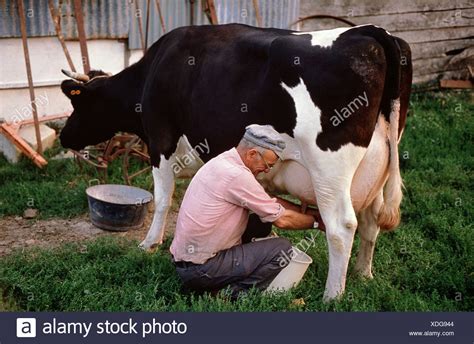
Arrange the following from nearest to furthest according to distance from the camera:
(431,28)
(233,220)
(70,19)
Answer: (233,220) → (70,19) → (431,28)

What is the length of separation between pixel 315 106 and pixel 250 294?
1419 mm

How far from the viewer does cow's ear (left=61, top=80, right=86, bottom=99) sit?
6.99 metres

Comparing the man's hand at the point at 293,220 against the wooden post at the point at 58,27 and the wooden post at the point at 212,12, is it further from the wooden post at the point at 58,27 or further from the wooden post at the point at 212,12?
the wooden post at the point at 212,12

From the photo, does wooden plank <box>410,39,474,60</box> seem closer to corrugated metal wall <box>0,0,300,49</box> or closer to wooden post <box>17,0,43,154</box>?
corrugated metal wall <box>0,0,300,49</box>

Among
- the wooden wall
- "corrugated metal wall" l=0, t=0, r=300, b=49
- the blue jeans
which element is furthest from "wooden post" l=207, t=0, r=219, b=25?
the blue jeans

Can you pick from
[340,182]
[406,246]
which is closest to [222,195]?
[340,182]

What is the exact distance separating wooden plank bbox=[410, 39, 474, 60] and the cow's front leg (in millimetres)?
6731

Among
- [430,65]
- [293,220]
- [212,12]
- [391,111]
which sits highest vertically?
[212,12]

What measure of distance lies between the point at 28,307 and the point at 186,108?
209 centimetres

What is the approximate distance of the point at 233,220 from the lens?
4953 millimetres

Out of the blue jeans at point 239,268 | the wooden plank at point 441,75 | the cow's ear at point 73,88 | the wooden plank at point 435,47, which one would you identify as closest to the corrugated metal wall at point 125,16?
the cow's ear at point 73,88

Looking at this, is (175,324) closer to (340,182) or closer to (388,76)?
(340,182)

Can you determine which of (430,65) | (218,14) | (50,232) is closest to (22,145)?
(50,232)

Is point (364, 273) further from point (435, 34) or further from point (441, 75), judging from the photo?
point (435, 34)
